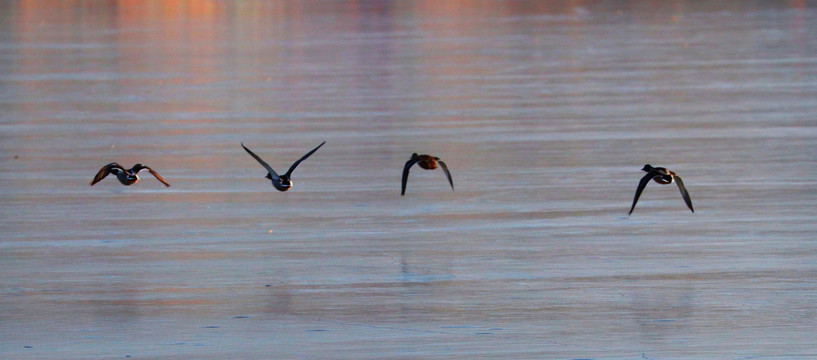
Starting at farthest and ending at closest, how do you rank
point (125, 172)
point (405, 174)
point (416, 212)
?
1. point (416, 212)
2. point (405, 174)
3. point (125, 172)

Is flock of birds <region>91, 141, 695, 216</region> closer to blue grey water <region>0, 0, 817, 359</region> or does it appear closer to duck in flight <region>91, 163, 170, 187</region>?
duck in flight <region>91, 163, 170, 187</region>

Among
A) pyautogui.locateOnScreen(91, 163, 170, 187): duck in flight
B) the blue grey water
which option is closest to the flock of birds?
pyautogui.locateOnScreen(91, 163, 170, 187): duck in flight

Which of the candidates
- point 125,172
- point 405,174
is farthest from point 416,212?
point 125,172

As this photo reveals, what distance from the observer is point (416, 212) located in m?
9.20

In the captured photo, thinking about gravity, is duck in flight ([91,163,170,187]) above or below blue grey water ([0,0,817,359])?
above

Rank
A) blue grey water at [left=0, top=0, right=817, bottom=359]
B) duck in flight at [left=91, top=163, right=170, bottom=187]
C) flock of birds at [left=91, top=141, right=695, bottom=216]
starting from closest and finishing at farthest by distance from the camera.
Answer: blue grey water at [left=0, top=0, right=817, bottom=359] < flock of birds at [left=91, top=141, right=695, bottom=216] < duck in flight at [left=91, top=163, right=170, bottom=187]

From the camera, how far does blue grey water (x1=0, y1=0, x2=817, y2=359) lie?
6.35 meters

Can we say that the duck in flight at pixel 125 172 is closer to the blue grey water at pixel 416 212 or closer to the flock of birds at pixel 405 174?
the flock of birds at pixel 405 174

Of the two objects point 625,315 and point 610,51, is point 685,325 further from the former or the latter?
point 610,51

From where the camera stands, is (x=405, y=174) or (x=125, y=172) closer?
(x=125, y=172)

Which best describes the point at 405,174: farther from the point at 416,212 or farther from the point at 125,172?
the point at 125,172

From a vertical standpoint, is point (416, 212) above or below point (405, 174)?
below

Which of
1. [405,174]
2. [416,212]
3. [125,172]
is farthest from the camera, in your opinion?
[416,212]

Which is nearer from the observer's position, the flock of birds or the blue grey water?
the blue grey water
